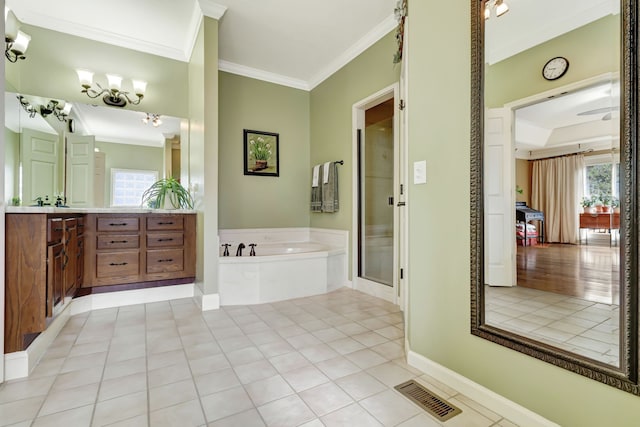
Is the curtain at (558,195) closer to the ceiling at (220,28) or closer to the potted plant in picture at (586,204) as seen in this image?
the potted plant in picture at (586,204)

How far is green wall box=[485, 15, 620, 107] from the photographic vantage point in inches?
40.7

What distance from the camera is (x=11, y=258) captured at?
1.64 meters

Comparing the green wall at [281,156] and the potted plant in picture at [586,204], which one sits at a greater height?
the green wall at [281,156]

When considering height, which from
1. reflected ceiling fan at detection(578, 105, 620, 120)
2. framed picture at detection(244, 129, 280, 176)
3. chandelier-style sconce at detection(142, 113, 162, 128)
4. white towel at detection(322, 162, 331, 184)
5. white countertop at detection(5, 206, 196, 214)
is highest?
chandelier-style sconce at detection(142, 113, 162, 128)

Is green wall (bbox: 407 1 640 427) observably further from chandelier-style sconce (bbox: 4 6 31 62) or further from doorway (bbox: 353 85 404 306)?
chandelier-style sconce (bbox: 4 6 31 62)

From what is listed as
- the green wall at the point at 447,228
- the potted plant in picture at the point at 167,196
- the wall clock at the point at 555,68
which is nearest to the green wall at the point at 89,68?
the potted plant in picture at the point at 167,196

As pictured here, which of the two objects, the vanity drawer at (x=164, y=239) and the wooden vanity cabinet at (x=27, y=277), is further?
the vanity drawer at (x=164, y=239)

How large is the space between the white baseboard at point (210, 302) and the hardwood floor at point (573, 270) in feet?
8.25

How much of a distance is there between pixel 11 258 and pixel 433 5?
2.76m

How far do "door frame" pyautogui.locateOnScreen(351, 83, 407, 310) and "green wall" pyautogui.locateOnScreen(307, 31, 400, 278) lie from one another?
64 millimetres

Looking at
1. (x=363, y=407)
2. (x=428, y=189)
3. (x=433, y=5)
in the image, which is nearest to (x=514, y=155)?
(x=428, y=189)

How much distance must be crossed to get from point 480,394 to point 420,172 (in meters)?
1.16

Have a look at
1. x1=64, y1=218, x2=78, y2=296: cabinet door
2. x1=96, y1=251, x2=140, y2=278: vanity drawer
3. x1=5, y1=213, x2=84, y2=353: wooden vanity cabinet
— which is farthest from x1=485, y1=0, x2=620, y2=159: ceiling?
x1=96, y1=251, x2=140, y2=278: vanity drawer

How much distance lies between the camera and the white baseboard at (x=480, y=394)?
3.93 ft
